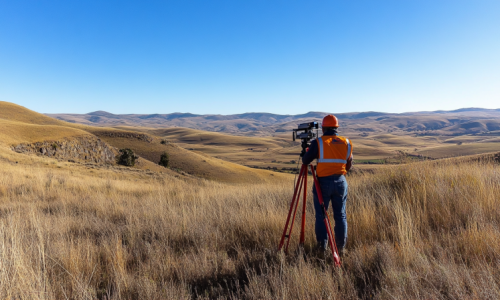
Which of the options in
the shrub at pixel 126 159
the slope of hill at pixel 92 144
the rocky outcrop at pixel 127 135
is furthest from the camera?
the rocky outcrop at pixel 127 135

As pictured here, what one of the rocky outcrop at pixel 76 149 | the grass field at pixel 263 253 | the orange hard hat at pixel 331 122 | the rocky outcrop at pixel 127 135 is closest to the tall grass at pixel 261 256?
the grass field at pixel 263 253

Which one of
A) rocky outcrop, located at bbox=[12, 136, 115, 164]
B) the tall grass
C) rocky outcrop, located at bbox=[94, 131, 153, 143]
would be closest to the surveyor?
the tall grass

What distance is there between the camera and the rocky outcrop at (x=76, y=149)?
32188 millimetres

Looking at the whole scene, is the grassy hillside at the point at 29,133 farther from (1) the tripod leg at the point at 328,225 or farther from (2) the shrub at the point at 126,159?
(1) the tripod leg at the point at 328,225

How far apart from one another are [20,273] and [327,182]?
3710 mm

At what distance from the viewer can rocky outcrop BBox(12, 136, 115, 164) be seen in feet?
106

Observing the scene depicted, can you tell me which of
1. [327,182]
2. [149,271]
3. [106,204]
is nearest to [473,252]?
[327,182]

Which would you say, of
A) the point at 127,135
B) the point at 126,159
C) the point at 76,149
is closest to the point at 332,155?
the point at 126,159

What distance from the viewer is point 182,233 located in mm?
4371

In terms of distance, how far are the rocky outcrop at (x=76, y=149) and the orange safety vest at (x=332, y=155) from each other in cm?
3543

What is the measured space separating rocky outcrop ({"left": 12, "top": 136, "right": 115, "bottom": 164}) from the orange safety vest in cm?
3543

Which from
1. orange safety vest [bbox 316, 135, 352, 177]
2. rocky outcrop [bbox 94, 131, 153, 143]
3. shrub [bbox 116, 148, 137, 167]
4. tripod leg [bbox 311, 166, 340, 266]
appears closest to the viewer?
tripod leg [bbox 311, 166, 340, 266]

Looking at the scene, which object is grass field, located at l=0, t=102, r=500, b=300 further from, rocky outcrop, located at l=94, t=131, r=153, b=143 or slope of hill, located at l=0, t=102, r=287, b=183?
rocky outcrop, located at l=94, t=131, r=153, b=143

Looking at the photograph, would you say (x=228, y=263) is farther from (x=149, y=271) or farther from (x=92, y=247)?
(x=92, y=247)
